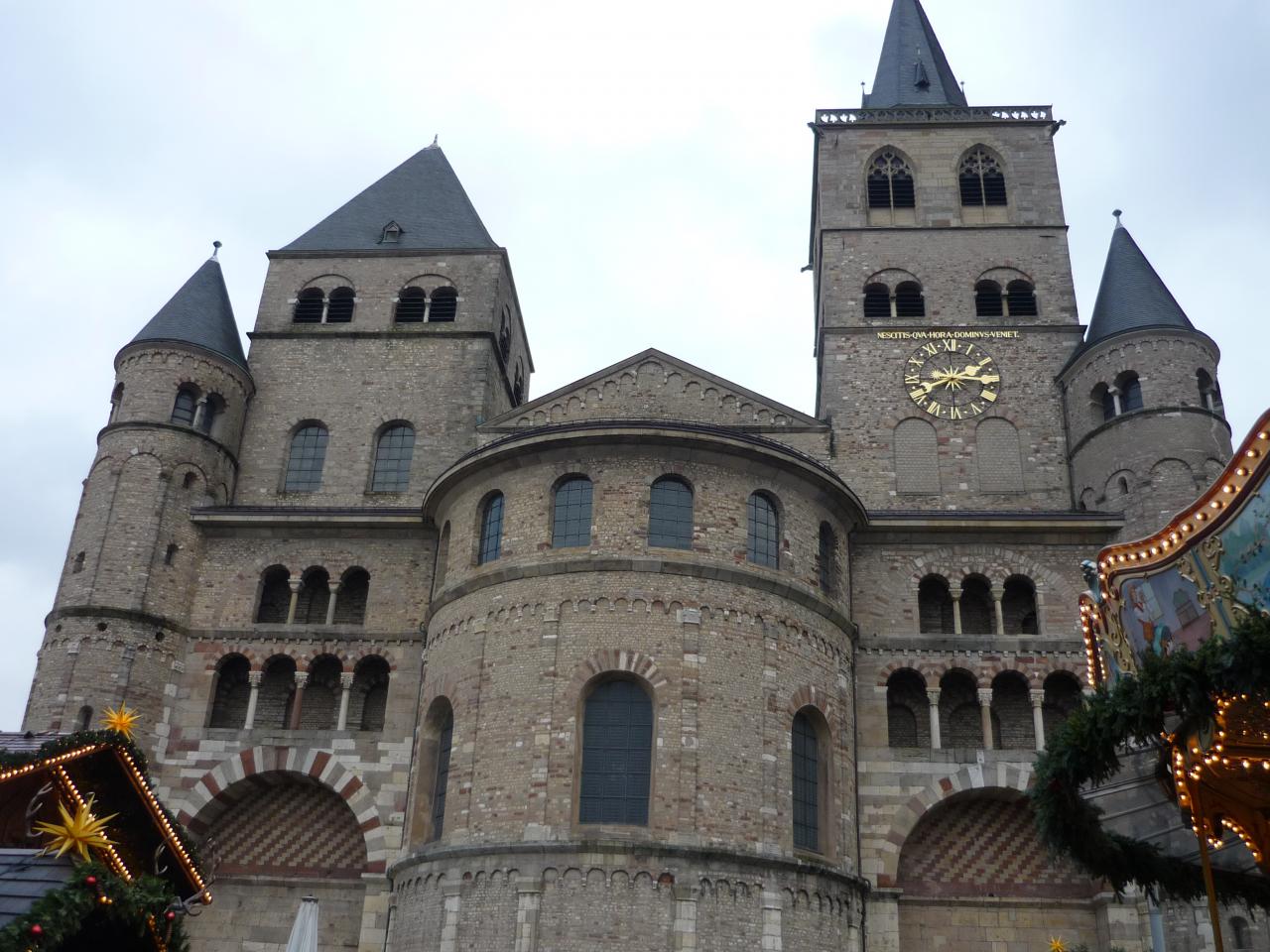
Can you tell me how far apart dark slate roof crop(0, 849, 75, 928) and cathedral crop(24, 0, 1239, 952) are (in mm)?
12060

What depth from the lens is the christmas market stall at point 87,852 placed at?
30.2 ft

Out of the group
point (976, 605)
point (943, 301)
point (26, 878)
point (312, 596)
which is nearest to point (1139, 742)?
point (26, 878)

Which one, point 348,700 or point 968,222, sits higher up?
point 968,222

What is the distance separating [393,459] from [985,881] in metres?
17.7

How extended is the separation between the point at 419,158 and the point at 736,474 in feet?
70.5

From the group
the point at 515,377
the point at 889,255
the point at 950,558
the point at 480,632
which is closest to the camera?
the point at 480,632

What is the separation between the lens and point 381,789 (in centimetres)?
2575

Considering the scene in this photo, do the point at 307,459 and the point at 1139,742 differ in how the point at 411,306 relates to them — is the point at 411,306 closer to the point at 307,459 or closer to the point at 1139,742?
the point at 307,459

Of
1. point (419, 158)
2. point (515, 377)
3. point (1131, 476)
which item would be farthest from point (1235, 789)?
point (419, 158)

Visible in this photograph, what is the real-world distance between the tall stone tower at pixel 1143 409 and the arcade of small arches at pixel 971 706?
420 centimetres

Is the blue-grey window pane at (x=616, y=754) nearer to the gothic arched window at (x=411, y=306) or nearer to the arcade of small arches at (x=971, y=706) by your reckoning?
the arcade of small arches at (x=971, y=706)

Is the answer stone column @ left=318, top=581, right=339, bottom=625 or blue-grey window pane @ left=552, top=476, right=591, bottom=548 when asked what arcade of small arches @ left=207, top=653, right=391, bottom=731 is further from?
blue-grey window pane @ left=552, top=476, right=591, bottom=548

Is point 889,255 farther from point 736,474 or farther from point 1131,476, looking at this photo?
point 736,474

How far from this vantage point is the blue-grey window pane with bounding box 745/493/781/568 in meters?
24.5
